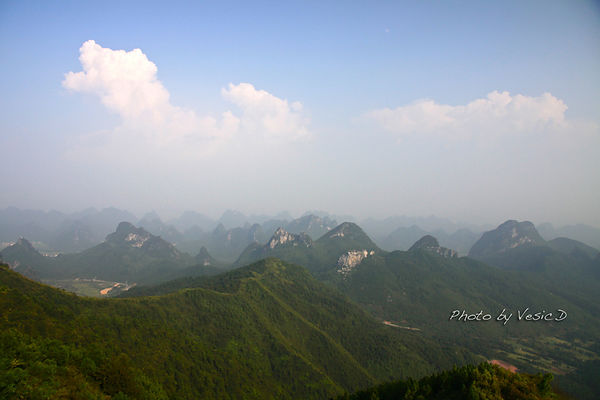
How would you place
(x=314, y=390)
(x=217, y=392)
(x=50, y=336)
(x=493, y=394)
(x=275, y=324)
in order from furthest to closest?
(x=275, y=324)
(x=314, y=390)
(x=217, y=392)
(x=50, y=336)
(x=493, y=394)

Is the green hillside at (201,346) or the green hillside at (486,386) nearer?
the green hillside at (486,386)

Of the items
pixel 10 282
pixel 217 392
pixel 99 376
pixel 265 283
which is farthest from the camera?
pixel 265 283

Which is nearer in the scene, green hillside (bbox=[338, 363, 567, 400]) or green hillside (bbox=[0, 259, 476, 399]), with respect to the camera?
green hillside (bbox=[338, 363, 567, 400])

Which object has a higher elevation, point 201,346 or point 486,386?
point 486,386

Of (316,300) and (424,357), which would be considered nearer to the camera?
(424,357)

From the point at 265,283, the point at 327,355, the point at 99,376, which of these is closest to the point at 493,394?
the point at 99,376

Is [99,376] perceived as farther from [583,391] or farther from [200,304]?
[583,391]

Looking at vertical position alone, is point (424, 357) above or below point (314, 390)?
below

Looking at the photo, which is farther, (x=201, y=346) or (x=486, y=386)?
(x=201, y=346)
